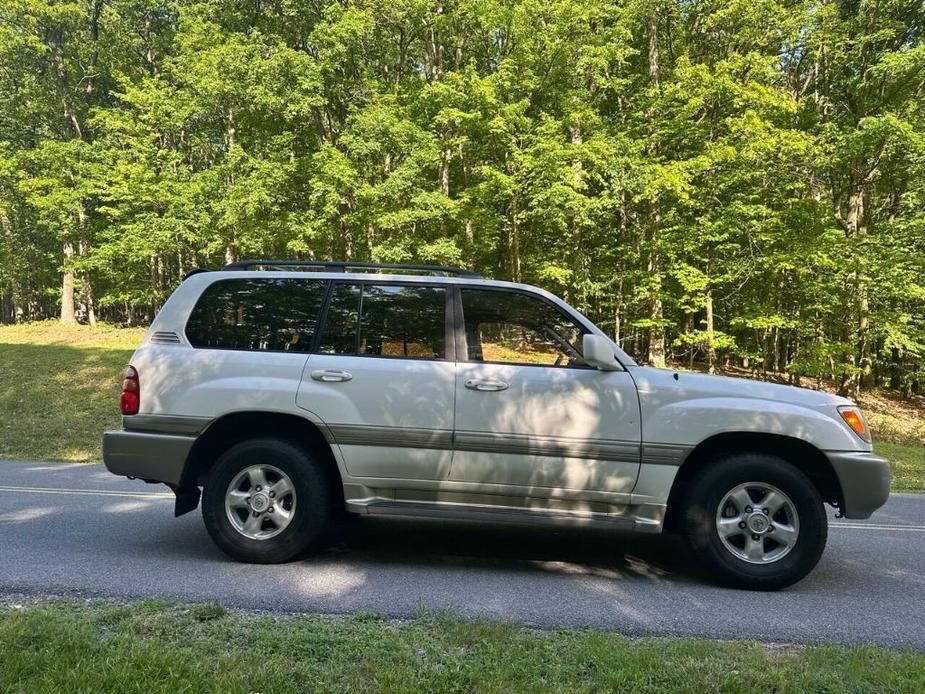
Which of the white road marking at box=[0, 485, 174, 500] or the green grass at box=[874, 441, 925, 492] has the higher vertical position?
the white road marking at box=[0, 485, 174, 500]

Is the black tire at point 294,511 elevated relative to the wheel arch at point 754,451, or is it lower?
lower

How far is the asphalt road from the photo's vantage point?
3707mm

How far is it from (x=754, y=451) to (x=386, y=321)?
281 cm

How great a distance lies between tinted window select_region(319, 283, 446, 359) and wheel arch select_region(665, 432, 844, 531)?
76.3 inches

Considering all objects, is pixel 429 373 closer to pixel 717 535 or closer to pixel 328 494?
pixel 328 494

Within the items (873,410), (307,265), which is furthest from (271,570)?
(873,410)

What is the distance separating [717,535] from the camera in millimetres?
4297

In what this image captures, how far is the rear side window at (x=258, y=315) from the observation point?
4.73 metres

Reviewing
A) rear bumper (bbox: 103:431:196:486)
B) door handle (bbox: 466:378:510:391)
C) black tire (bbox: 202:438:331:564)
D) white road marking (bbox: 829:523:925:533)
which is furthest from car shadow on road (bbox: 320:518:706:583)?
white road marking (bbox: 829:523:925:533)

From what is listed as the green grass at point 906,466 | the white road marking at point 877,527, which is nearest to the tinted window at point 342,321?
the white road marking at point 877,527

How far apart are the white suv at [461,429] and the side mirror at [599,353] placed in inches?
0.5

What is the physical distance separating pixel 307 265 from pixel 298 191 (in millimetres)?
20152

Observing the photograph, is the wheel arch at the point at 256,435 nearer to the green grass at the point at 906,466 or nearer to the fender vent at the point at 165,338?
the fender vent at the point at 165,338

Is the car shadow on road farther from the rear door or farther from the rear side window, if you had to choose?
the rear side window
